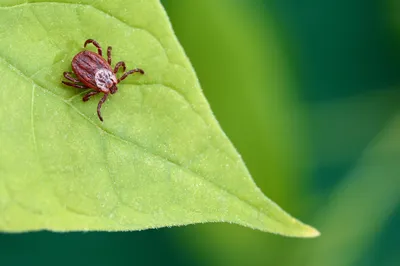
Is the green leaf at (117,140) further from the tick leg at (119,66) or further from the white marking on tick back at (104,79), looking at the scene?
the white marking on tick back at (104,79)

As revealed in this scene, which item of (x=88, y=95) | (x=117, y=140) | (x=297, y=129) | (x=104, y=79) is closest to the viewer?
(x=117, y=140)

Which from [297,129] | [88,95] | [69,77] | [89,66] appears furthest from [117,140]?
[297,129]

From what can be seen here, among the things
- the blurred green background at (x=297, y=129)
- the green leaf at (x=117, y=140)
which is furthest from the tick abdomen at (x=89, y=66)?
the blurred green background at (x=297, y=129)

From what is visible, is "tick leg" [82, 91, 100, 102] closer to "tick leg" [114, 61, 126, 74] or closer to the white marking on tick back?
the white marking on tick back

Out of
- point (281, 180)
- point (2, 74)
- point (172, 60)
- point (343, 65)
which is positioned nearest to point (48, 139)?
point (2, 74)

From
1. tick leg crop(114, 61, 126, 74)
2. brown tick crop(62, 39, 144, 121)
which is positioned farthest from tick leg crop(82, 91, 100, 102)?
tick leg crop(114, 61, 126, 74)

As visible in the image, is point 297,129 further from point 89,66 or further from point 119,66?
point 119,66
